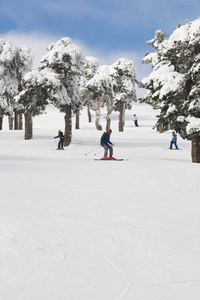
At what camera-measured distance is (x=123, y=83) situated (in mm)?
41719

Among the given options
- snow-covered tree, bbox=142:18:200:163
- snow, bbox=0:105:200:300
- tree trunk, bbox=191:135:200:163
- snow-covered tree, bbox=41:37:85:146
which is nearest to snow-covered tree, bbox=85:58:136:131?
snow-covered tree, bbox=41:37:85:146

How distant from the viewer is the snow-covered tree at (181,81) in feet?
51.8

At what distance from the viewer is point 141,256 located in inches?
190

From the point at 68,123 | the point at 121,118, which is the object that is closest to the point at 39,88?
the point at 68,123

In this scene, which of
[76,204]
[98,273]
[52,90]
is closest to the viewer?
[98,273]

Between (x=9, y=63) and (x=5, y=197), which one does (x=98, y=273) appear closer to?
(x=5, y=197)

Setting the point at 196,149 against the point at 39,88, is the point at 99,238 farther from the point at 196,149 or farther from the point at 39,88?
the point at 39,88

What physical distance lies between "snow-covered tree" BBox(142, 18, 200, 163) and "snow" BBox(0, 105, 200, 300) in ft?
18.6

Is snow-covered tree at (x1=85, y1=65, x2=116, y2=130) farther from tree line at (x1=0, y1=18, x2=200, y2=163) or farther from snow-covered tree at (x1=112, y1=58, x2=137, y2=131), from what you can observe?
snow-covered tree at (x1=112, y1=58, x2=137, y2=131)

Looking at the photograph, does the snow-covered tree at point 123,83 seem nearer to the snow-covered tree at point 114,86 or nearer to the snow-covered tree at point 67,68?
the snow-covered tree at point 114,86

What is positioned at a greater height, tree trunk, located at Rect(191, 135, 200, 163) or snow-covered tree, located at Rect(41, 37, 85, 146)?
snow-covered tree, located at Rect(41, 37, 85, 146)

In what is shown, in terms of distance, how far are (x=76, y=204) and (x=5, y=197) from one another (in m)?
1.82

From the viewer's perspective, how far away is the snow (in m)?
3.82

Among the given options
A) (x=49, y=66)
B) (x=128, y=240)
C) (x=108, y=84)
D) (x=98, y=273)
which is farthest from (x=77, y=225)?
(x=108, y=84)
